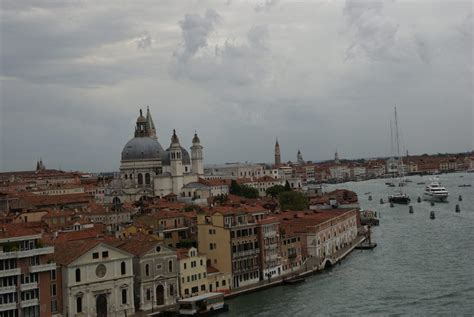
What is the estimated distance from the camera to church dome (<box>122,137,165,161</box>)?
48781mm

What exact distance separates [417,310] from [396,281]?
3.55m

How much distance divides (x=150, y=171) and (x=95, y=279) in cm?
3247

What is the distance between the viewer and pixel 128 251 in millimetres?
17703

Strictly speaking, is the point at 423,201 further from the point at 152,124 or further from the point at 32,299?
the point at 32,299

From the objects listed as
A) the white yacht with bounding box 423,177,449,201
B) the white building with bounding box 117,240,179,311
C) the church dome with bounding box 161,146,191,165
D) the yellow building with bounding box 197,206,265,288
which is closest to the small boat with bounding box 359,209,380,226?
the church dome with bounding box 161,146,191,165

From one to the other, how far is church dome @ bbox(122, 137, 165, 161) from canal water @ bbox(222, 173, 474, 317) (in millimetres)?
22553

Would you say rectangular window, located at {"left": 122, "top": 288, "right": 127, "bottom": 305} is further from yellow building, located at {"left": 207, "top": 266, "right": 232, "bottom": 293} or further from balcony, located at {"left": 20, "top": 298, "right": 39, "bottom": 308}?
yellow building, located at {"left": 207, "top": 266, "right": 232, "bottom": 293}

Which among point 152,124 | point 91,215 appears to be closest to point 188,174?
point 152,124

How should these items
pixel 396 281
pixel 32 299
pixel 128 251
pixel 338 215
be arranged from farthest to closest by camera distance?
pixel 338 215
pixel 396 281
pixel 128 251
pixel 32 299

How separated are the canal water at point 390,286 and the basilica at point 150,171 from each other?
19462 millimetres

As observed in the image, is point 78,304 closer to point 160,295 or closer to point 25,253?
point 25,253

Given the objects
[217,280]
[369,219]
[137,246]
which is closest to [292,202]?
[369,219]

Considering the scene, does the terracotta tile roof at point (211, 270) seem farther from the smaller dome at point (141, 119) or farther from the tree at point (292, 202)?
the smaller dome at point (141, 119)

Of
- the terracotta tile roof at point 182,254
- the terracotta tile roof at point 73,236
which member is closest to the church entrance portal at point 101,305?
the terracotta tile roof at point 182,254
